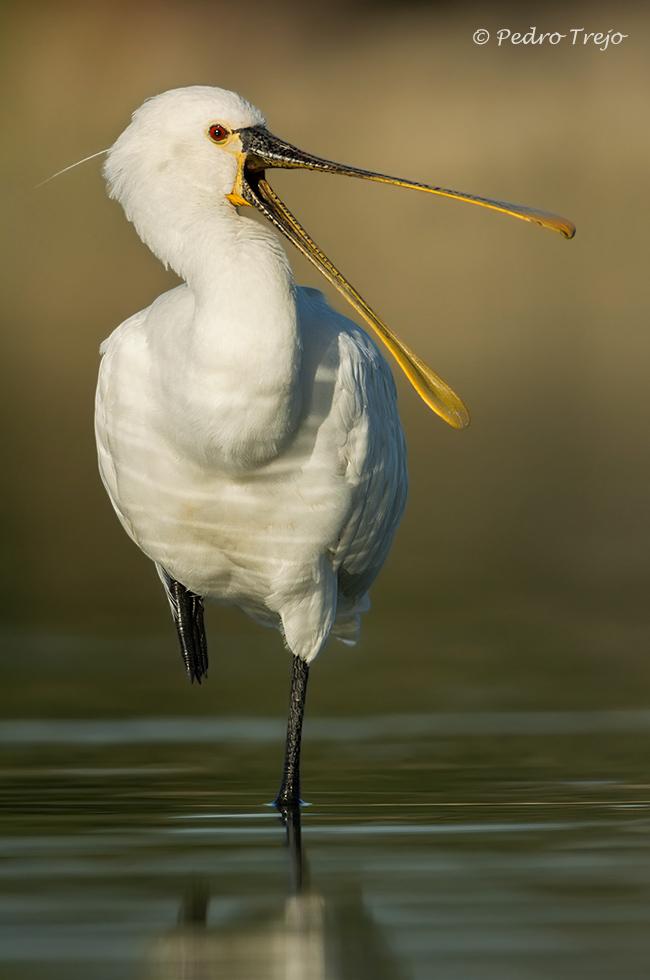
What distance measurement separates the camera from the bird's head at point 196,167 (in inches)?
308

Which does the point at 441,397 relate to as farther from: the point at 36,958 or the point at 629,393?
the point at 629,393

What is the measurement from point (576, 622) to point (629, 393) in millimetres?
11261

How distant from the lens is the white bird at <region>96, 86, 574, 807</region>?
746cm

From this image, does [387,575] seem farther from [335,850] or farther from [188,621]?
[335,850]

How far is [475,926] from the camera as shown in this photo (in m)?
5.51

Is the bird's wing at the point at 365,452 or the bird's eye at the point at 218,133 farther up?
the bird's eye at the point at 218,133

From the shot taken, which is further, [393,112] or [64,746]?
[393,112]

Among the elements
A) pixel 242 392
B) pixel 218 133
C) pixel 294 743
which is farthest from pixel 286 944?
pixel 218 133

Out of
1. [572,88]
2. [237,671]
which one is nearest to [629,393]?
[572,88]

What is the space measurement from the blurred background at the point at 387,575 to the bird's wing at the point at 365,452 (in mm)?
653

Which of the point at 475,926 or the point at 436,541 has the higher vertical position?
the point at 475,926

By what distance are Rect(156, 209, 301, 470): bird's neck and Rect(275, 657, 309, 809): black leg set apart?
0.98 metres

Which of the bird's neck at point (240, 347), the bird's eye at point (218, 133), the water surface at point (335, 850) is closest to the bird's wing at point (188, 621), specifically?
the water surface at point (335, 850)

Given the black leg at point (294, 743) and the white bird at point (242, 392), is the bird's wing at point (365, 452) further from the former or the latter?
the black leg at point (294, 743)
